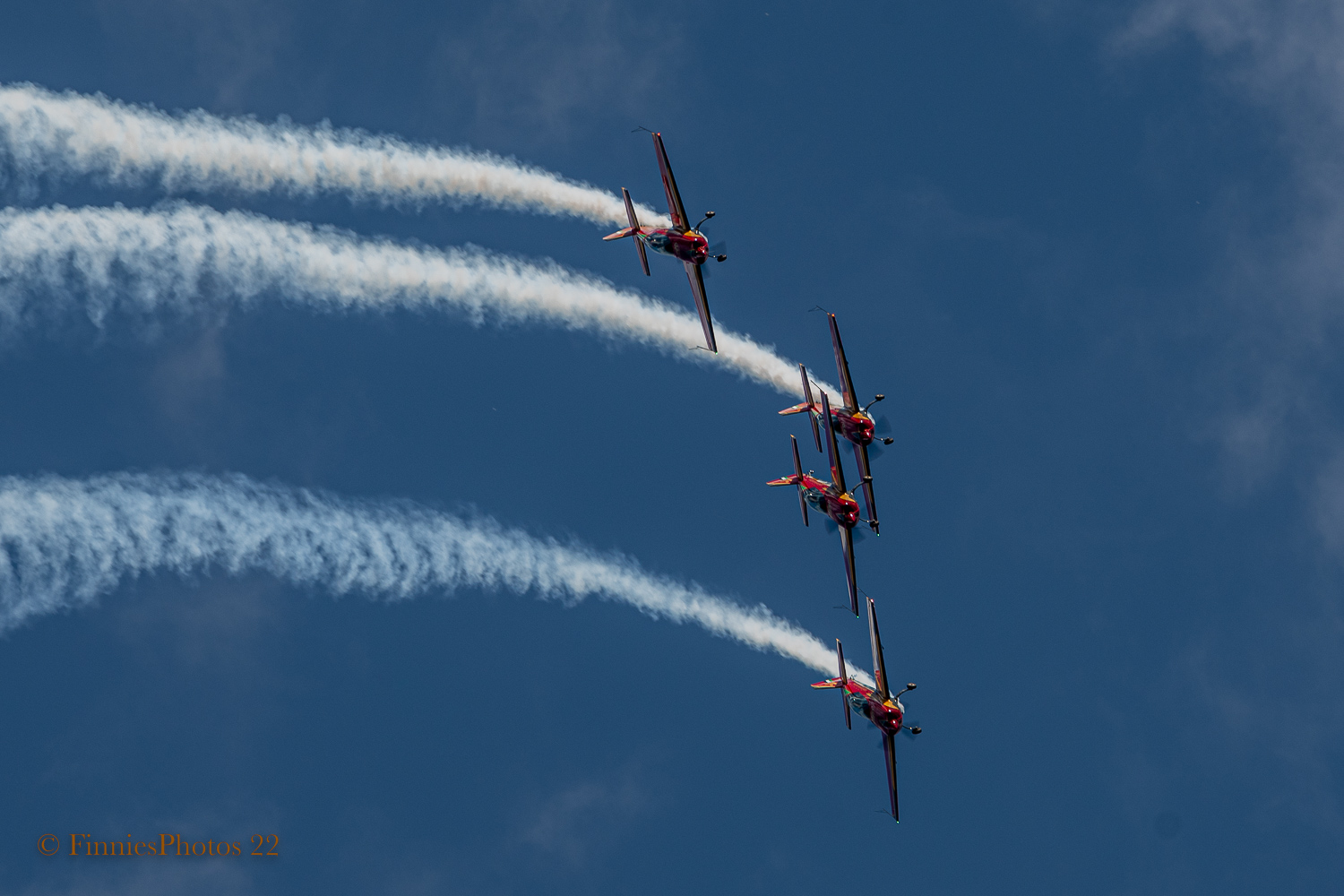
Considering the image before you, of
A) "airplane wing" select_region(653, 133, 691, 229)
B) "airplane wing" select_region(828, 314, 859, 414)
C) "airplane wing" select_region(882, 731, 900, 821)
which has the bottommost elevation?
"airplane wing" select_region(882, 731, 900, 821)

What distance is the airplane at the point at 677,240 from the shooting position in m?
76.7

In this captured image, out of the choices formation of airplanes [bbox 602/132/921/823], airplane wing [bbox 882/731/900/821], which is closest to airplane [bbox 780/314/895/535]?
formation of airplanes [bbox 602/132/921/823]

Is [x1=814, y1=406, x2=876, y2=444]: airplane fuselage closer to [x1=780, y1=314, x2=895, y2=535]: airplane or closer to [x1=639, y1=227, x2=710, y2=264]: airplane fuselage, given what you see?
[x1=780, y1=314, x2=895, y2=535]: airplane

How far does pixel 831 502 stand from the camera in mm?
82188

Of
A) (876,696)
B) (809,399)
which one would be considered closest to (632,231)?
(809,399)

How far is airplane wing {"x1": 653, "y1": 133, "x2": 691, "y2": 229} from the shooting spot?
75562mm

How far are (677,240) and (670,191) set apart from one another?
8.25ft

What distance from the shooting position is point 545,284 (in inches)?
3051

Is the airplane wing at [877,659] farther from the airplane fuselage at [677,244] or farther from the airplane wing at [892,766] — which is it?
the airplane fuselage at [677,244]

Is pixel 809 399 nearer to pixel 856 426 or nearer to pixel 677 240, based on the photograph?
pixel 856 426

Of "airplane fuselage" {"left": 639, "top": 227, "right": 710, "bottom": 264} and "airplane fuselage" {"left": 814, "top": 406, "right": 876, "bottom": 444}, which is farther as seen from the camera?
"airplane fuselage" {"left": 814, "top": 406, "right": 876, "bottom": 444}

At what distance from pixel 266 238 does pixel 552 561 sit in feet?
67.2

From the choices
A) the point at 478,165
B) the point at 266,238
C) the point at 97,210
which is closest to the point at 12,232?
the point at 97,210

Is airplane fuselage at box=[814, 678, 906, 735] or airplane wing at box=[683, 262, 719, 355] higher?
airplane wing at box=[683, 262, 719, 355]
